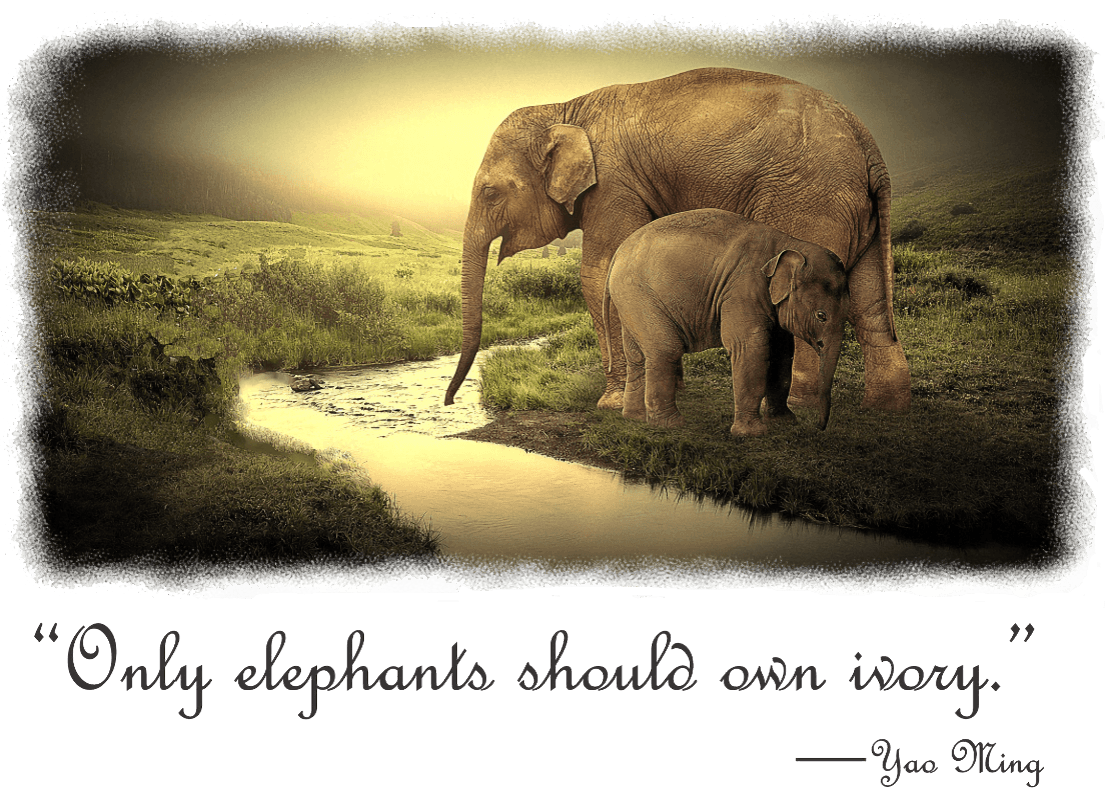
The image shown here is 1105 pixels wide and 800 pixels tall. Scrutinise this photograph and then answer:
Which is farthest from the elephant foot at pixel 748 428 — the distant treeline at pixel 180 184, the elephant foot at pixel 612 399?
the distant treeline at pixel 180 184

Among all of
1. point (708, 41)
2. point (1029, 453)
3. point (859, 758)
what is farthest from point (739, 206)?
point (859, 758)

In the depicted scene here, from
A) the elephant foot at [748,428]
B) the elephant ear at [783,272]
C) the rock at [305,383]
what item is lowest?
the elephant foot at [748,428]

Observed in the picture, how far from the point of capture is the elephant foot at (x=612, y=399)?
4.73 m

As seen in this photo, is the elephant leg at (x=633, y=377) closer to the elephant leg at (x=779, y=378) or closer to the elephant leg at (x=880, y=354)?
the elephant leg at (x=779, y=378)

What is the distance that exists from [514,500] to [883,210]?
260 cm

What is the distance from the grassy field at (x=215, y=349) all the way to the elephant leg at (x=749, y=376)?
3.95 feet

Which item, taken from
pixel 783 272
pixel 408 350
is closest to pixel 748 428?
pixel 783 272

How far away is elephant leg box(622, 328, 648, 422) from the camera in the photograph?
4672mm

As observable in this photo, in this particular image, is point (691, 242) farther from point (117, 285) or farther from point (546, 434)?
point (117, 285)

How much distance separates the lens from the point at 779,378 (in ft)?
14.5

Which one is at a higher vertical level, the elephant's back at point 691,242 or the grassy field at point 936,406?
the elephant's back at point 691,242

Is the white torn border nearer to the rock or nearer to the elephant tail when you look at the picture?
the elephant tail

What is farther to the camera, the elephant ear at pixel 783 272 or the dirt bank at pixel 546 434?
the dirt bank at pixel 546 434

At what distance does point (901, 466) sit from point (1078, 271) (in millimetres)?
1405
